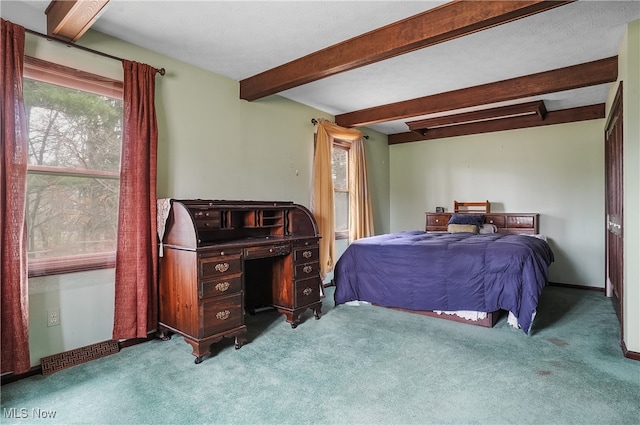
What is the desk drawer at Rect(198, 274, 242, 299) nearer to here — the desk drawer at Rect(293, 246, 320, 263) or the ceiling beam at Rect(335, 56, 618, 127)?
the desk drawer at Rect(293, 246, 320, 263)

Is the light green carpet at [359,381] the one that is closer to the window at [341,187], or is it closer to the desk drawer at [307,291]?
the desk drawer at [307,291]

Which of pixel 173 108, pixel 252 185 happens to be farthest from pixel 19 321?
pixel 252 185

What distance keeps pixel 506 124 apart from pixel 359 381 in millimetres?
4661

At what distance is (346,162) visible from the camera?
5.50 meters

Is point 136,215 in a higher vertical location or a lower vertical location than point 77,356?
higher

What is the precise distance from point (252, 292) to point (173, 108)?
1.91 metres

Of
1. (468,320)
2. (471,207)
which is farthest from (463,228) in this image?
(468,320)

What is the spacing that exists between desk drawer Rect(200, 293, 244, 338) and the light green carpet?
0.63 feet

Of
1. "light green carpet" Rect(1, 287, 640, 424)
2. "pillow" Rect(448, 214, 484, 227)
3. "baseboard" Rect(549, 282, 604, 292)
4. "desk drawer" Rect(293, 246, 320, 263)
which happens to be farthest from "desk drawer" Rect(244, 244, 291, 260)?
"baseboard" Rect(549, 282, 604, 292)

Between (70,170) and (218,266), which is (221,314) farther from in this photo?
(70,170)

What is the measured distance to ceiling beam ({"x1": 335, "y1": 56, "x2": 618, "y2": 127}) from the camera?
129 inches

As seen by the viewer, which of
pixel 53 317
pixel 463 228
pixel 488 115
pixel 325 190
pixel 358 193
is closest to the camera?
pixel 53 317

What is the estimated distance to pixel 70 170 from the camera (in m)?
2.56

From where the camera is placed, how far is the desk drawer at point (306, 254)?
3426 mm
